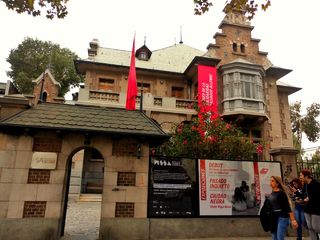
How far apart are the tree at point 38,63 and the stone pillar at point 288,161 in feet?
106

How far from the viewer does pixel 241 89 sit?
65.0ft

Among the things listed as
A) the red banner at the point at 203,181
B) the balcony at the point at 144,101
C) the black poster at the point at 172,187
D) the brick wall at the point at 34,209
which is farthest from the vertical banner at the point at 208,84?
the brick wall at the point at 34,209

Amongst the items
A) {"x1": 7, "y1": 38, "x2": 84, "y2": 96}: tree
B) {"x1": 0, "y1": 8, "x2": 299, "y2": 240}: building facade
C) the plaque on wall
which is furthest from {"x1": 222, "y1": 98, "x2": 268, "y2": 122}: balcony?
{"x1": 7, "y1": 38, "x2": 84, "y2": 96}: tree

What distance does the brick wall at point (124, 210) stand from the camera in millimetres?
6996

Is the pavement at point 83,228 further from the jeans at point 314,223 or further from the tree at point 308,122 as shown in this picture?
the tree at point 308,122

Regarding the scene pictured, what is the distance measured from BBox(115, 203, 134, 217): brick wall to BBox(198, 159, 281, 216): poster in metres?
2.21

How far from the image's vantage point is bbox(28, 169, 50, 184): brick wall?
678cm

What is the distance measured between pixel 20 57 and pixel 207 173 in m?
37.3

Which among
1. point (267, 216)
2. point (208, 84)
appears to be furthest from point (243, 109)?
point (267, 216)

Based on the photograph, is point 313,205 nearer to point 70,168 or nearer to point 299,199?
point 299,199

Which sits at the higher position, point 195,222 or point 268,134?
point 268,134

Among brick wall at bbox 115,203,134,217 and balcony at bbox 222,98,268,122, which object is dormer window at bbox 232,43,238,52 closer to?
balcony at bbox 222,98,268,122

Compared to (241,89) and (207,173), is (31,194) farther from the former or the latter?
(241,89)

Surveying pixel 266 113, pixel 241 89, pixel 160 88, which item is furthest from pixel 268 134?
pixel 160 88
